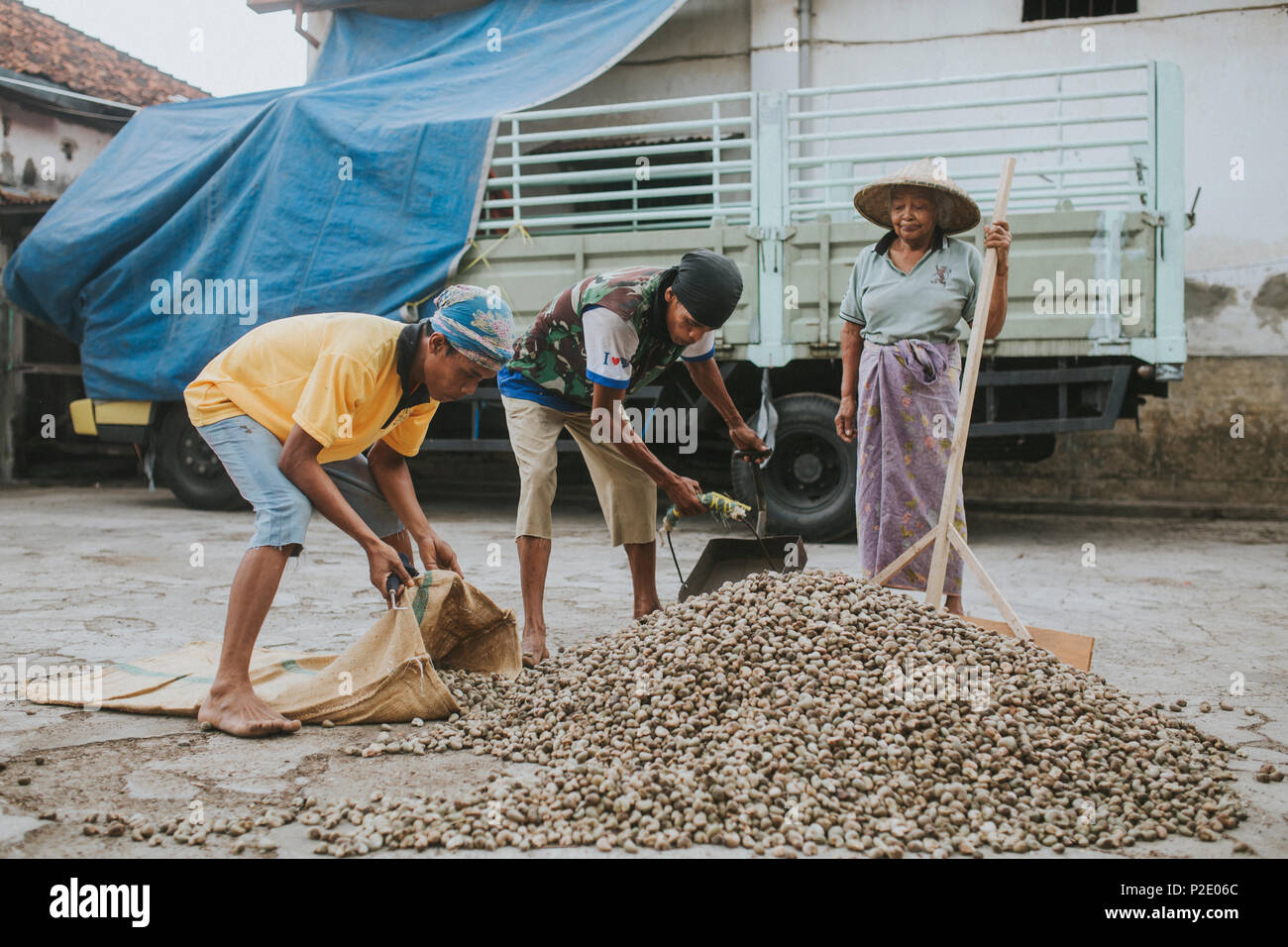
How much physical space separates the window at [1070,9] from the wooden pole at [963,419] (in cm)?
594

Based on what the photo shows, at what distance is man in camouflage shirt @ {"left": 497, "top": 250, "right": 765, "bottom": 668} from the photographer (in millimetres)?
3170

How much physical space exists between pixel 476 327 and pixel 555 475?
937 mm

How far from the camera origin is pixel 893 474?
3.50 meters

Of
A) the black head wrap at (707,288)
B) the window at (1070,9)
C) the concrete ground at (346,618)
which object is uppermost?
the window at (1070,9)

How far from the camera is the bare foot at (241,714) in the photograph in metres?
2.62

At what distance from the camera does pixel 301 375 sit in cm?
278


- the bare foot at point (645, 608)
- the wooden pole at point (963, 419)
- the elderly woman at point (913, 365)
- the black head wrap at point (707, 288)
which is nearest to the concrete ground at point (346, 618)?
the bare foot at point (645, 608)

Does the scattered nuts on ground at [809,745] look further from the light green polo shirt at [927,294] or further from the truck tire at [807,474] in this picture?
the truck tire at [807,474]

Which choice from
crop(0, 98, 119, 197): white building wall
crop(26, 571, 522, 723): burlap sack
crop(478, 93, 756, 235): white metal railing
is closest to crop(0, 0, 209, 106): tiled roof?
crop(0, 98, 119, 197): white building wall

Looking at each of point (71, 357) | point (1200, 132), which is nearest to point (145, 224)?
point (71, 357)

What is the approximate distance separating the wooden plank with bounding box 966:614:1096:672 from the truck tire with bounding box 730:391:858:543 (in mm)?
2686

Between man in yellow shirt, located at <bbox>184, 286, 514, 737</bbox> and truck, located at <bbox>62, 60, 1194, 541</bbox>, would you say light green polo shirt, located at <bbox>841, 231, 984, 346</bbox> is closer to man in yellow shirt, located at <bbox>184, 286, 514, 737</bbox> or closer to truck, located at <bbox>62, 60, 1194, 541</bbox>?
man in yellow shirt, located at <bbox>184, 286, 514, 737</bbox>

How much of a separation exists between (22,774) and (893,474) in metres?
2.61
